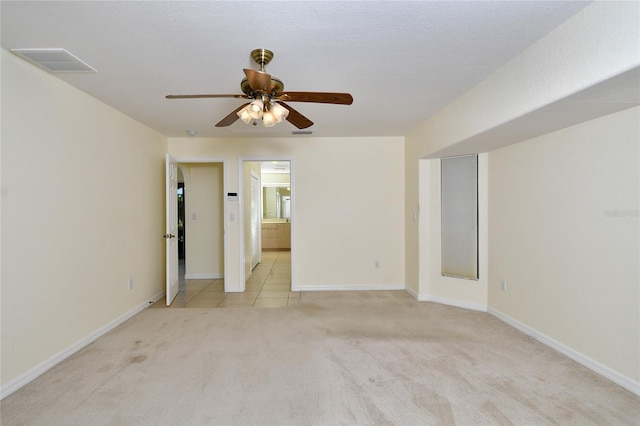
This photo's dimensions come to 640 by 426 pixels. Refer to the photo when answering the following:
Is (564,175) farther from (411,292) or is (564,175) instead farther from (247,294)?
(247,294)

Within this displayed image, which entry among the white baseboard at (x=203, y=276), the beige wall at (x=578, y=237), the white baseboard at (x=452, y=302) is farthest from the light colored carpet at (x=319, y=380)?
the white baseboard at (x=203, y=276)

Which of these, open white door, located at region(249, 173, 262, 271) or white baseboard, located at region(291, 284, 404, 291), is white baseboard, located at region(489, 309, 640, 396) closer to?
white baseboard, located at region(291, 284, 404, 291)

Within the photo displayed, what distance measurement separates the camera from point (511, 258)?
10.8 ft

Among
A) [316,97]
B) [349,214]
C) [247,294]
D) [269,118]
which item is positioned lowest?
[247,294]

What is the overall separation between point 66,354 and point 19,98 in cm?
209

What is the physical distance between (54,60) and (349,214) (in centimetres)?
367

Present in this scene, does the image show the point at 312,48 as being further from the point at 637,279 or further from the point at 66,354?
the point at 66,354

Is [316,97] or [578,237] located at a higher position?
[316,97]

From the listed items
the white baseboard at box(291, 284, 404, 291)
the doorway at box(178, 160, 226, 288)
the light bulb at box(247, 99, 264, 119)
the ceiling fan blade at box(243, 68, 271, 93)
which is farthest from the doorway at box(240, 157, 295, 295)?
the ceiling fan blade at box(243, 68, 271, 93)

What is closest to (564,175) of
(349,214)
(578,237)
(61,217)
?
(578,237)

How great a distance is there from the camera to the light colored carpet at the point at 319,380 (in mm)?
1836

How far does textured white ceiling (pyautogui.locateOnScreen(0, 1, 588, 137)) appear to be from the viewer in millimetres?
1661

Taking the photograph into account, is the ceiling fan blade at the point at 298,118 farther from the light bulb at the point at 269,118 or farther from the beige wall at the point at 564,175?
the beige wall at the point at 564,175

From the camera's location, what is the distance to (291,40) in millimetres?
1946
